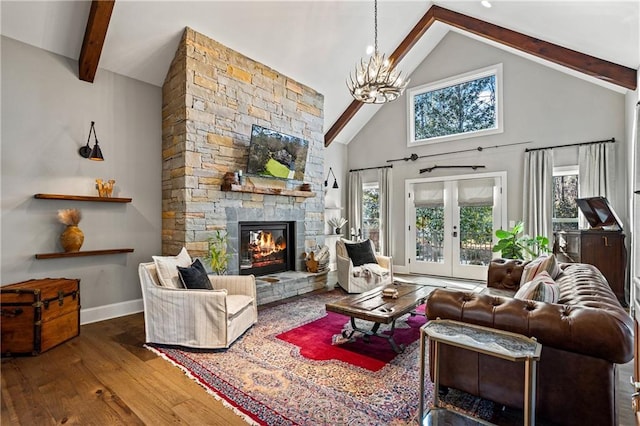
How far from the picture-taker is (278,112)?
5391 millimetres

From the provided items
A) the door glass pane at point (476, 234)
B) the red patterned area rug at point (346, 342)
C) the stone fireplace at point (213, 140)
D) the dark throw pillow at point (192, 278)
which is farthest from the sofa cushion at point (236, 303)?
the door glass pane at point (476, 234)

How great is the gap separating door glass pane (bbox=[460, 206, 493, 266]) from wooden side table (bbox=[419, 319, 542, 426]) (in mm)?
4735

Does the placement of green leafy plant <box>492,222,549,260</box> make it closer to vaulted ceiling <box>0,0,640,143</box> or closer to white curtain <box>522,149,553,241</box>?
white curtain <box>522,149,553,241</box>

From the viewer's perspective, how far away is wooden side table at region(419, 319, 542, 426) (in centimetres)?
152

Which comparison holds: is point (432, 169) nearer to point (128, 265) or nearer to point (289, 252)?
point (289, 252)

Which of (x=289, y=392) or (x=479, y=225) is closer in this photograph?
(x=289, y=392)

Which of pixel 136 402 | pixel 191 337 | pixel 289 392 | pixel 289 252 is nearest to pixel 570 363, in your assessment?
pixel 289 392

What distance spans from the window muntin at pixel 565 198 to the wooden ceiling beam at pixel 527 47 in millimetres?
1552

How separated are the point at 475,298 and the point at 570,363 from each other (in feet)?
1.79

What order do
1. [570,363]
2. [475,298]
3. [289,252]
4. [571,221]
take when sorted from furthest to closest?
1. [289,252]
2. [571,221]
3. [475,298]
4. [570,363]

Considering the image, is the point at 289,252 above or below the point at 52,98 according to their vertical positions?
below

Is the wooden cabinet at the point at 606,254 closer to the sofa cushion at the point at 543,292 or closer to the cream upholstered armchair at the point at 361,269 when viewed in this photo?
the cream upholstered armchair at the point at 361,269

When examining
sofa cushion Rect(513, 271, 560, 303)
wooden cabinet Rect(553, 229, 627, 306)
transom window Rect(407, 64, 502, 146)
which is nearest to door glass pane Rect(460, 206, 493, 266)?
transom window Rect(407, 64, 502, 146)

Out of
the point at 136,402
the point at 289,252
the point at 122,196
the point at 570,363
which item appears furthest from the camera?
the point at 289,252
